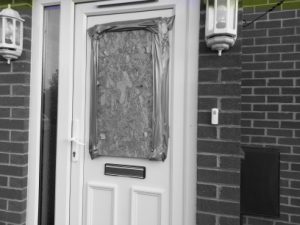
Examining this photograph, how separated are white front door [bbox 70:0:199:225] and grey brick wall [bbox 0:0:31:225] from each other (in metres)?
0.42

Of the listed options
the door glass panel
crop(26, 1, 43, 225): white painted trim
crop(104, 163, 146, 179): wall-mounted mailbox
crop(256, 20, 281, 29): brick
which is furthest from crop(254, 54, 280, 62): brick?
crop(26, 1, 43, 225): white painted trim

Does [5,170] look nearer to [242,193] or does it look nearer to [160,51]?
[160,51]

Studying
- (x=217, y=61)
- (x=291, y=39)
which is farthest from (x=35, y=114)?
(x=291, y=39)

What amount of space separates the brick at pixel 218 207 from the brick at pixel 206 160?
0.25 m

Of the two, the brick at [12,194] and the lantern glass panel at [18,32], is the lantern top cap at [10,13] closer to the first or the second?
the lantern glass panel at [18,32]

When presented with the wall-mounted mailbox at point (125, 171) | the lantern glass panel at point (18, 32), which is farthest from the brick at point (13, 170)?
the lantern glass panel at point (18, 32)

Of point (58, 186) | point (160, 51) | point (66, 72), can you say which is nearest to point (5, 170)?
point (58, 186)

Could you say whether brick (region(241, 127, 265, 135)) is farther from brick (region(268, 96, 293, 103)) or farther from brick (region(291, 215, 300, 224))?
brick (region(291, 215, 300, 224))

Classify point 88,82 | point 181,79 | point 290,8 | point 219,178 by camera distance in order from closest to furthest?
1. point 219,178
2. point 181,79
3. point 88,82
4. point 290,8

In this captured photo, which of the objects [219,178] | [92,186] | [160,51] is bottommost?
[92,186]

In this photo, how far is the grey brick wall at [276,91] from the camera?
2.88 meters

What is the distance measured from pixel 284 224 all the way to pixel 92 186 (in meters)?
1.91

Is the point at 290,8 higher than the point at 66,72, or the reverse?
the point at 290,8

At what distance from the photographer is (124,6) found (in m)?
2.33
